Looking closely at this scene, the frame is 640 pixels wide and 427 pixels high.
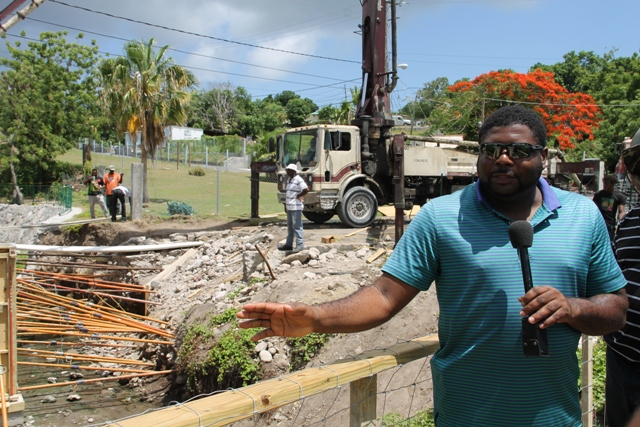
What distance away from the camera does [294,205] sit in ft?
37.1

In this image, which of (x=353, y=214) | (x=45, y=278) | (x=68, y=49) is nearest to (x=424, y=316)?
(x=353, y=214)

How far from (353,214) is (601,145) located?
18.8m

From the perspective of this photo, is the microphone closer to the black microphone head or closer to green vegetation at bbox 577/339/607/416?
the black microphone head

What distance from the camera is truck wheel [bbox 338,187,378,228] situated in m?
14.6

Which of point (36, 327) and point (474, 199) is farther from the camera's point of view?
point (36, 327)

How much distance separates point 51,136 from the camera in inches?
1073

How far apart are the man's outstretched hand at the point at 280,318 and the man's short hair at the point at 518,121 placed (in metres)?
0.97

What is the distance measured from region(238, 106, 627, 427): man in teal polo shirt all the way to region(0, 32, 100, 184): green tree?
27.2 metres

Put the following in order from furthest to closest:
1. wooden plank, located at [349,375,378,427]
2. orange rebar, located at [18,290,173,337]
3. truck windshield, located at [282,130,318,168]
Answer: truck windshield, located at [282,130,318,168] < orange rebar, located at [18,290,173,337] < wooden plank, located at [349,375,378,427]

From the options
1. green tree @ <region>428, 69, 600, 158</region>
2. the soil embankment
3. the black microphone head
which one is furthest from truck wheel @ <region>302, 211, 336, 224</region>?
green tree @ <region>428, 69, 600, 158</region>

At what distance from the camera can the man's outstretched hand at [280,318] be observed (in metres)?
2.01

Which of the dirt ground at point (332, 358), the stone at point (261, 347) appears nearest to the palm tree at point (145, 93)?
the dirt ground at point (332, 358)

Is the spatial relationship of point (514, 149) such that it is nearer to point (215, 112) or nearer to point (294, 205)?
point (294, 205)

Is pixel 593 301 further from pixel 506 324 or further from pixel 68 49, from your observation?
pixel 68 49
